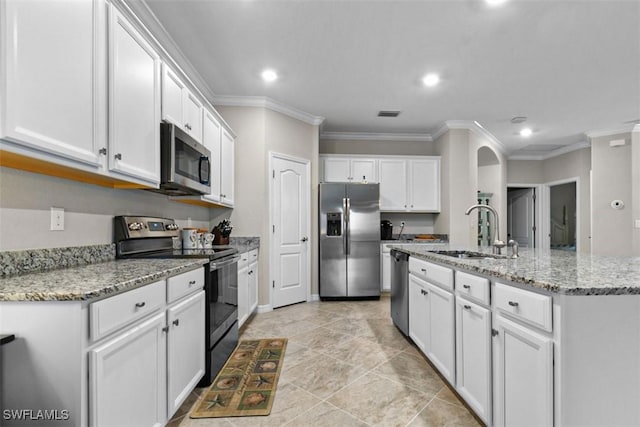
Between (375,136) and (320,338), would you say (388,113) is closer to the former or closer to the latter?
(375,136)

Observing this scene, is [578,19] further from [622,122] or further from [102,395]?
[102,395]

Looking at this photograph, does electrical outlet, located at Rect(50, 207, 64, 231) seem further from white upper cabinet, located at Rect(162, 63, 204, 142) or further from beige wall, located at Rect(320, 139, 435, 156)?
beige wall, located at Rect(320, 139, 435, 156)

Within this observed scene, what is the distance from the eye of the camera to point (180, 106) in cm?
243

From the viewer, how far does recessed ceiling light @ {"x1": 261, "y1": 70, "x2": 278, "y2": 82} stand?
336 centimetres

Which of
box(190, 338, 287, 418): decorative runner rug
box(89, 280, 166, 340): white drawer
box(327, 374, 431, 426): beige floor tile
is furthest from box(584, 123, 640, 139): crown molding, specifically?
box(89, 280, 166, 340): white drawer

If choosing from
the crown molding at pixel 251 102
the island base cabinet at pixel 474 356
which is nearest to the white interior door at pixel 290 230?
the crown molding at pixel 251 102

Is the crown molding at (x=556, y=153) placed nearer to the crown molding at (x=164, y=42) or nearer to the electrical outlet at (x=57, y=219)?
the crown molding at (x=164, y=42)

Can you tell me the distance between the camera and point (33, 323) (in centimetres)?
103

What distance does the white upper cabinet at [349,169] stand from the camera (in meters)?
5.20

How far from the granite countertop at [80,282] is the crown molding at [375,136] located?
4318 mm

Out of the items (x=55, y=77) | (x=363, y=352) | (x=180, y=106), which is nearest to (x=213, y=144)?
(x=180, y=106)

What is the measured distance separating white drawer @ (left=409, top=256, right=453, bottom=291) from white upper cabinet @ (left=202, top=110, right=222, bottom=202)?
200cm

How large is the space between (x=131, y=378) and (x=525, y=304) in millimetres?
1639

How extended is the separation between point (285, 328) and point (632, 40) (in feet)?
13.7
